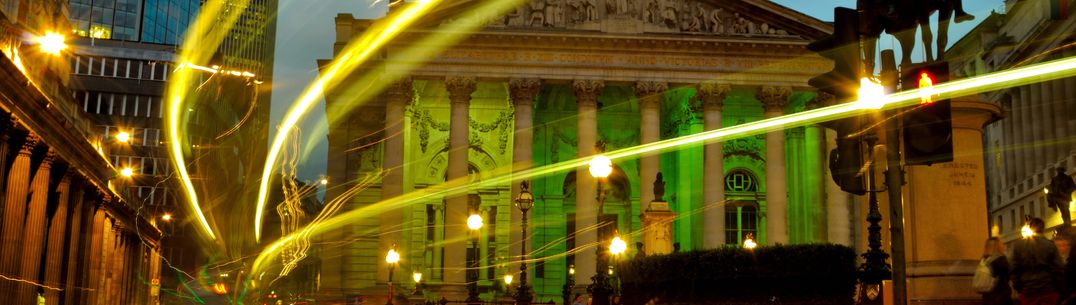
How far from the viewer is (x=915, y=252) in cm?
1409

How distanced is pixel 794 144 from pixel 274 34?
11899cm

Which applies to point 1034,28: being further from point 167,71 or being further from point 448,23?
point 167,71

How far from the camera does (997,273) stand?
1166 cm

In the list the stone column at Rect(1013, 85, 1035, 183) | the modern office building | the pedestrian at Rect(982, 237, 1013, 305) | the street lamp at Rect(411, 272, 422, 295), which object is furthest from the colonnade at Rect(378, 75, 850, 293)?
the pedestrian at Rect(982, 237, 1013, 305)

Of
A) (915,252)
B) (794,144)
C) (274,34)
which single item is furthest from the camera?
(274,34)

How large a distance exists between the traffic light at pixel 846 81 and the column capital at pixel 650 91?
36.6 metres

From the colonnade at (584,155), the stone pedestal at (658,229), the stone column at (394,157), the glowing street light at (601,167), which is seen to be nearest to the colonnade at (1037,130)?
the colonnade at (584,155)

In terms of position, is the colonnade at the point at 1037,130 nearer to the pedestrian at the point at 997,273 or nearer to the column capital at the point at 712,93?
the column capital at the point at 712,93

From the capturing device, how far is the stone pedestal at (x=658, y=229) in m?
28.6

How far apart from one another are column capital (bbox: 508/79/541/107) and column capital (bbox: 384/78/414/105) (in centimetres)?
448

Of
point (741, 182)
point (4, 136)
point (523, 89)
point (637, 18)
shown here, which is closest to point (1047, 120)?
point (741, 182)

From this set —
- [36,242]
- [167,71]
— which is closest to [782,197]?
[36,242]

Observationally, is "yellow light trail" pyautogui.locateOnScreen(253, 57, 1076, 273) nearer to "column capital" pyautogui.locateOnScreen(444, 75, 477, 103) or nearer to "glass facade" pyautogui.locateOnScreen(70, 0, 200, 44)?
"column capital" pyautogui.locateOnScreen(444, 75, 477, 103)

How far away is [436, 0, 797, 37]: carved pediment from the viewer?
158 feet
